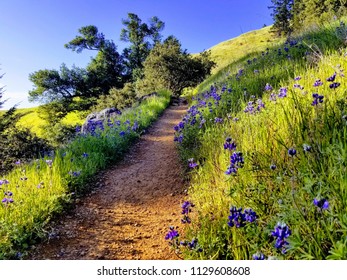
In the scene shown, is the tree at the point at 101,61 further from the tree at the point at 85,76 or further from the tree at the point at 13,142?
the tree at the point at 13,142

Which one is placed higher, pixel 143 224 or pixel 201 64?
pixel 201 64

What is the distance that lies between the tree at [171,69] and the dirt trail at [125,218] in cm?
1757

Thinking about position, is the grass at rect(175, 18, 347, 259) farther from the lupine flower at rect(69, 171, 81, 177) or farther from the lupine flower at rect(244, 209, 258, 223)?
the lupine flower at rect(69, 171, 81, 177)

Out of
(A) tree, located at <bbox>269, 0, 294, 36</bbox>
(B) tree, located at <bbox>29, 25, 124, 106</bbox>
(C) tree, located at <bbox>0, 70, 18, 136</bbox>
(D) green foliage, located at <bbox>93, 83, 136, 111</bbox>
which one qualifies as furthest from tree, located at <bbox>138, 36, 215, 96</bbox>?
(A) tree, located at <bbox>269, 0, 294, 36</bbox>

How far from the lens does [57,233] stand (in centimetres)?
317

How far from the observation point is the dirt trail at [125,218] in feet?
9.28

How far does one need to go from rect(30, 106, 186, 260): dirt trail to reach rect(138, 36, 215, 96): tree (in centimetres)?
1757

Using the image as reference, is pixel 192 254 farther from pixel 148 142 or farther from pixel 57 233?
pixel 148 142

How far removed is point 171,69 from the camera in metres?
22.6

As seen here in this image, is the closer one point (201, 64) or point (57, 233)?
point (57, 233)

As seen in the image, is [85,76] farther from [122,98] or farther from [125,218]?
[125,218]

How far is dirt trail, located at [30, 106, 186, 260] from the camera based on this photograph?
9.28 feet

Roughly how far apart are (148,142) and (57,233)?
4958 millimetres
